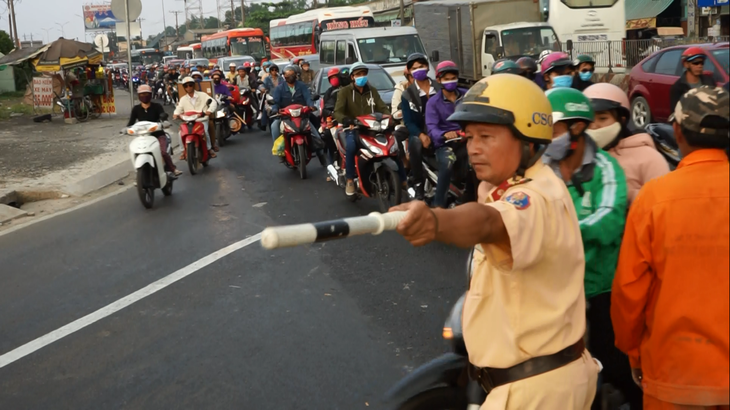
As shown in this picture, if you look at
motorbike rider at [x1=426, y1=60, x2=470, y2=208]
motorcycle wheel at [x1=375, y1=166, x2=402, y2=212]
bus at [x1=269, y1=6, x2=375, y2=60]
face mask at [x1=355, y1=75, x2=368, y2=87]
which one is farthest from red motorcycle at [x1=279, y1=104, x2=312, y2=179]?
bus at [x1=269, y1=6, x2=375, y2=60]

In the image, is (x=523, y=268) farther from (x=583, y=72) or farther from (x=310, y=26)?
(x=310, y=26)

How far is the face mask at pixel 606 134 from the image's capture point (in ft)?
13.6

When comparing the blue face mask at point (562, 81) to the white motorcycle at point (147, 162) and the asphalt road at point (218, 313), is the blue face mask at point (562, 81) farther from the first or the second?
the white motorcycle at point (147, 162)

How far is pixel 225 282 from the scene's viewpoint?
23.6 ft

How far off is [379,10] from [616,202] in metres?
62.2

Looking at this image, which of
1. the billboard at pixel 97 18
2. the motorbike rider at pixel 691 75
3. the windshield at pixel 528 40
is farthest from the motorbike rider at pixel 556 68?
the billboard at pixel 97 18

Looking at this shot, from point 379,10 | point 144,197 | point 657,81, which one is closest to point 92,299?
point 144,197

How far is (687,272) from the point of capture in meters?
2.58

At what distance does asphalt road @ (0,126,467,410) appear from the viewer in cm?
489

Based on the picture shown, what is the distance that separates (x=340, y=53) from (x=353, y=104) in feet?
35.8

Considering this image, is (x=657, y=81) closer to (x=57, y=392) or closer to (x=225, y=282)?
(x=225, y=282)

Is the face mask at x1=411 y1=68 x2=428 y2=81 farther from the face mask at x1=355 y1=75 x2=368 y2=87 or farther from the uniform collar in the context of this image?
the uniform collar

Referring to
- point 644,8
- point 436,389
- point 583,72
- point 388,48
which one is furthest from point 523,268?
point 644,8

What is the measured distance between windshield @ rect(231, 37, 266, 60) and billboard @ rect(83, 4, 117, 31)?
98.8 m
